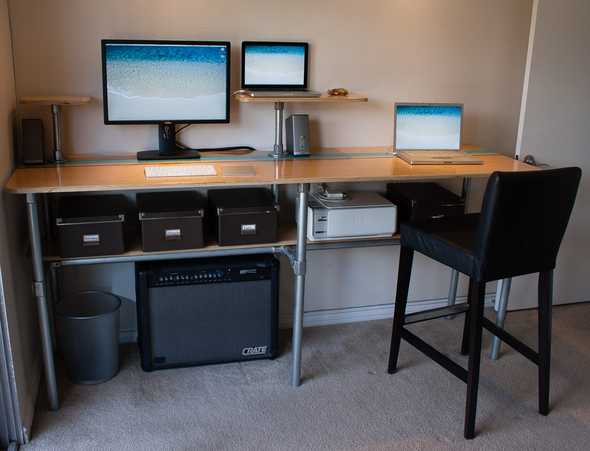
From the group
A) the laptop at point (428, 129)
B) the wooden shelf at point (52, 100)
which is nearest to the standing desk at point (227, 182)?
the laptop at point (428, 129)

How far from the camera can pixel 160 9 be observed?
8.82 ft

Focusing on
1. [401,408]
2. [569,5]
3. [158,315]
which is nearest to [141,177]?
[158,315]

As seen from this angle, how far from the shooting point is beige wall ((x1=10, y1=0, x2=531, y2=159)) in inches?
104

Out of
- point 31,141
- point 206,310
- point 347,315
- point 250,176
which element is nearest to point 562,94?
point 347,315

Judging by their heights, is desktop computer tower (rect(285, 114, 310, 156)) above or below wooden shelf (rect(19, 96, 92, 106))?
below

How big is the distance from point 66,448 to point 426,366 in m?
1.57

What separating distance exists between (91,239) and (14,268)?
0.30 metres

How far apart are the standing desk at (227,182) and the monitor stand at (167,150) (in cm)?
6

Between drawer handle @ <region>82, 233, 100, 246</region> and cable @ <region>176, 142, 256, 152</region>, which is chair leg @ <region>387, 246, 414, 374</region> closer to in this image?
cable @ <region>176, 142, 256, 152</region>

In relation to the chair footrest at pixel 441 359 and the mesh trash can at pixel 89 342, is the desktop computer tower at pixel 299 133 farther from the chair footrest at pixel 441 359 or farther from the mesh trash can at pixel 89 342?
the mesh trash can at pixel 89 342

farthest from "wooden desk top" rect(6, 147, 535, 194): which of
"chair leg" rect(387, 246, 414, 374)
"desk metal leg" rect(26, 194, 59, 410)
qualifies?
"chair leg" rect(387, 246, 414, 374)

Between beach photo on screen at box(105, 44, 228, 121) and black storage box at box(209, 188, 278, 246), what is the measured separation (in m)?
0.44

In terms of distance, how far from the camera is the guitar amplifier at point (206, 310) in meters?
2.68

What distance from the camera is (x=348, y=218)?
270 cm
